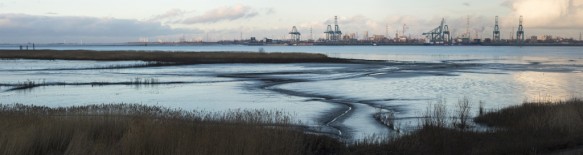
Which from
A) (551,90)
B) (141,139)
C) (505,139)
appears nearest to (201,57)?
(551,90)

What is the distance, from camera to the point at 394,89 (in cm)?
3350

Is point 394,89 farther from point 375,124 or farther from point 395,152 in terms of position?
point 395,152

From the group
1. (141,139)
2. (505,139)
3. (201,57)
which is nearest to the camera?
(141,139)

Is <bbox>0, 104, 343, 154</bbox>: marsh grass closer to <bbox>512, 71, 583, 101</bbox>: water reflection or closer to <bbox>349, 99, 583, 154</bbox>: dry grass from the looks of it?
<bbox>349, 99, 583, 154</bbox>: dry grass

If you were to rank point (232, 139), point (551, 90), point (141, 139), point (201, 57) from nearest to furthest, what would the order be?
1. point (141, 139)
2. point (232, 139)
3. point (551, 90)
4. point (201, 57)

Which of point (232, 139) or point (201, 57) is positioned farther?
point (201, 57)

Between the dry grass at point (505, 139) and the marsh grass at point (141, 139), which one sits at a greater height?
the marsh grass at point (141, 139)

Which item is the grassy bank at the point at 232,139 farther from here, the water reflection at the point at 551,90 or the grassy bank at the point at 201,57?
the grassy bank at the point at 201,57

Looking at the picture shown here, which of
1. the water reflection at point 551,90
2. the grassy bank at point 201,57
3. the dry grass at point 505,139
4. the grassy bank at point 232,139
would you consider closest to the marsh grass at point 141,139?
Result: the grassy bank at point 232,139

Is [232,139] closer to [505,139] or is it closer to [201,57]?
[505,139]

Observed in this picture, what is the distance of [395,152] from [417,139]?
1.50 metres

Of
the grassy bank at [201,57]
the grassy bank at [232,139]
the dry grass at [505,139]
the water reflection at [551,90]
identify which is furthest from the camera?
the grassy bank at [201,57]

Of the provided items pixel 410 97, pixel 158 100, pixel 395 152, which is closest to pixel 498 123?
pixel 395 152

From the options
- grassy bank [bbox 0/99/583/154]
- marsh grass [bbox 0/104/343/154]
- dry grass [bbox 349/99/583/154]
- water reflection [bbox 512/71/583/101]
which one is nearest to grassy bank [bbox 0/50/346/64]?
water reflection [bbox 512/71/583/101]
